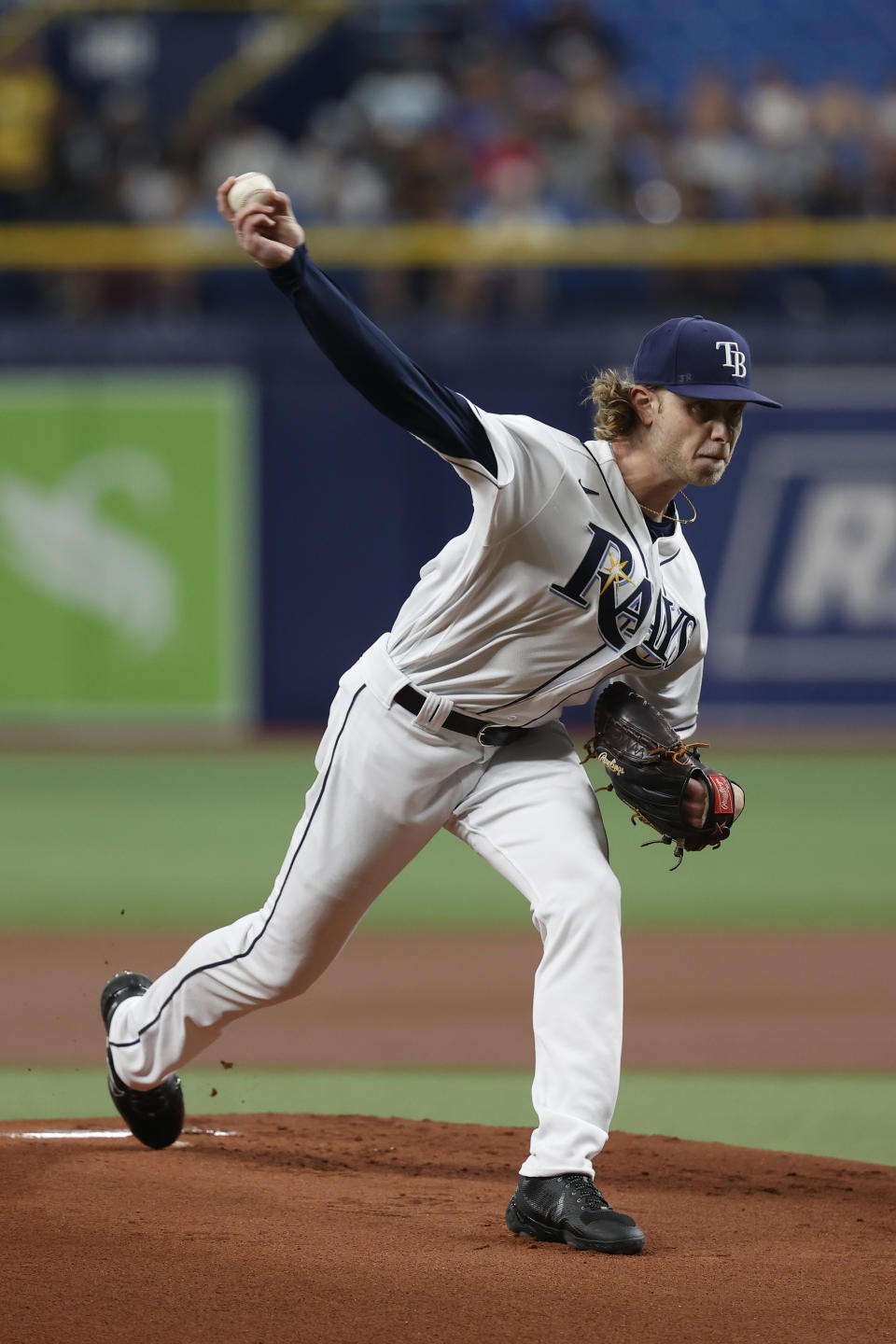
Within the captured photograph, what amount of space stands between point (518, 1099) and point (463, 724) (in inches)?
66.1

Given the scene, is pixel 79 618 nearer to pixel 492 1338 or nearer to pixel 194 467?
pixel 194 467

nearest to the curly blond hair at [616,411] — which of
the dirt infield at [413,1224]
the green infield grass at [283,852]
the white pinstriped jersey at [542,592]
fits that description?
the white pinstriped jersey at [542,592]

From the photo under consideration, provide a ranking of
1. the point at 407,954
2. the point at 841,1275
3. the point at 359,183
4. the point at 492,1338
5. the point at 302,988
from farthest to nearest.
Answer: the point at 359,183, the point at 407,954, the point at 302,988, the point at 841,1275, the point at 492,1338

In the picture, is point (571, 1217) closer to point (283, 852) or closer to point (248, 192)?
point (248, 192)

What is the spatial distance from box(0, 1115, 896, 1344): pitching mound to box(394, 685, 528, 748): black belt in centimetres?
97

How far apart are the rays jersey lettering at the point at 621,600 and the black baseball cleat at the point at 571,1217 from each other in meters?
1.08

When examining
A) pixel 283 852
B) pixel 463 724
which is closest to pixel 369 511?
pixel 283 852

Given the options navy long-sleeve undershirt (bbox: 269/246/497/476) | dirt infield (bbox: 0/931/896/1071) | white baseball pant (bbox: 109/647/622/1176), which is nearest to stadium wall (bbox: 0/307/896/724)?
dirt infield (bbox: 0/931/896/1071)

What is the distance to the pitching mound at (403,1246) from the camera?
9.57ft

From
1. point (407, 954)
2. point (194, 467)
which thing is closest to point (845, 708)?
point (194, 467)

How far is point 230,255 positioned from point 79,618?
310cm

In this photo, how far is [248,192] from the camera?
3.31 meters

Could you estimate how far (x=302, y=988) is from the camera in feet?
13.0

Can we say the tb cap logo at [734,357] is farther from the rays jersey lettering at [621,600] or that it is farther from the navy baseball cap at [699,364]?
the rays jersey lettering at [621,600]
